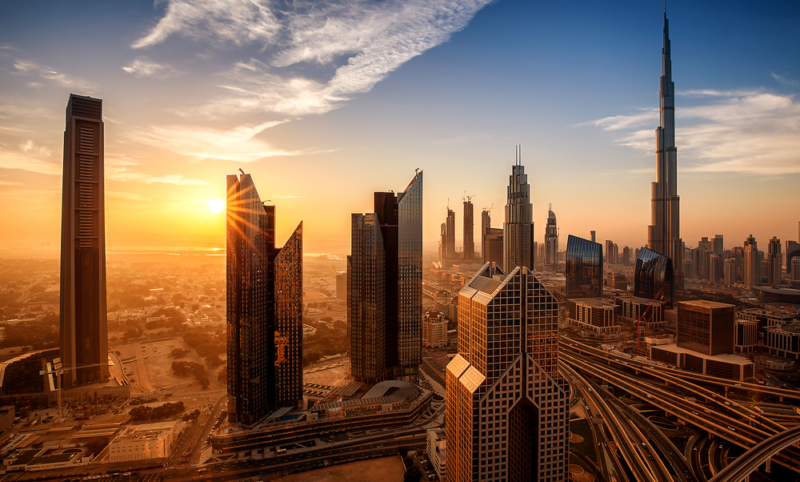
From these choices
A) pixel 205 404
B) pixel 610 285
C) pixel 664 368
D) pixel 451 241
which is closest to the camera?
pixel 205 404

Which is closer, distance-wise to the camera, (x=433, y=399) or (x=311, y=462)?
(x=311, y=462)

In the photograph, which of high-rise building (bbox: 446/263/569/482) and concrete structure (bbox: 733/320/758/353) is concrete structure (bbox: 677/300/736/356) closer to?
concrete structure (bbox: 733/320/758/353)

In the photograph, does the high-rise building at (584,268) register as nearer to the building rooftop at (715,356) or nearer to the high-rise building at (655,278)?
the high-rise building at (655,278)

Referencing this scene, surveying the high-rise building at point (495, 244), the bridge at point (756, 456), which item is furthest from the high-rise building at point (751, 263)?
the bridge at point (756, 456)

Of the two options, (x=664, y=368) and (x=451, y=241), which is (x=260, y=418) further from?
(x=451, y=241)

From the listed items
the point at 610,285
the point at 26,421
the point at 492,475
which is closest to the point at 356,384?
the point at 492,475
